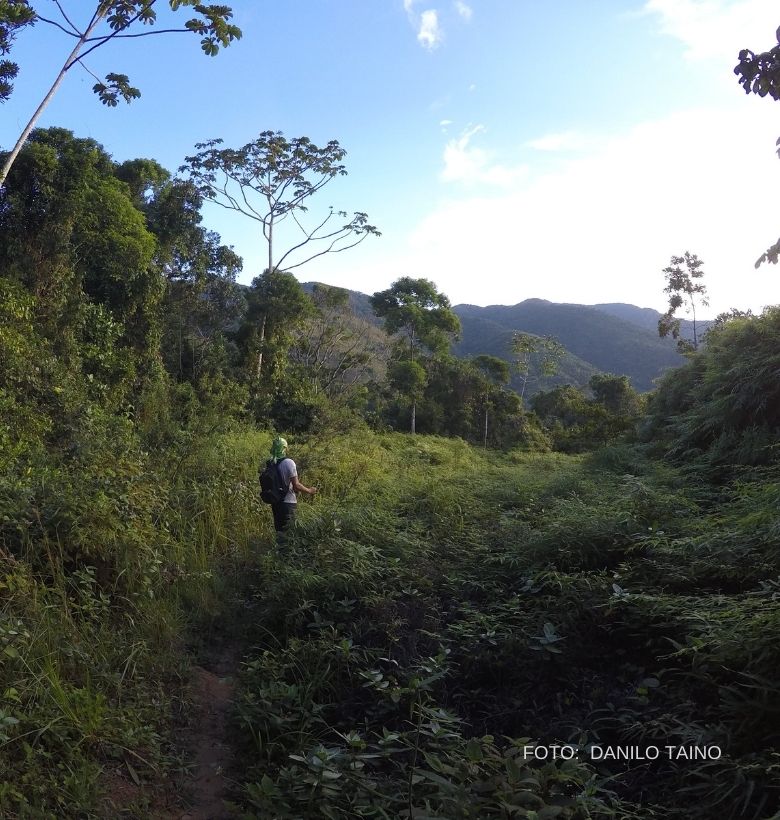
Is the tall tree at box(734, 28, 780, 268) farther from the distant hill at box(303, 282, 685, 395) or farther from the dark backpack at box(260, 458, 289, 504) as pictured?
the distant hill at box(303, 282, 685, 395)

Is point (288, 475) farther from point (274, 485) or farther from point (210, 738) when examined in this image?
point (210, 738)

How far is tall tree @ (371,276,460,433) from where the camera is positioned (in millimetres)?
28125

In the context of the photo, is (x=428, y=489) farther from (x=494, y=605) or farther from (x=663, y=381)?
(x=663, y=381)

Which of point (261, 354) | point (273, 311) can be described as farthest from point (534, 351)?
point (261, 354)

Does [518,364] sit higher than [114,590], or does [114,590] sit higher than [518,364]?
[518,364]

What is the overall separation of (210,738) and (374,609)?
1308 mm

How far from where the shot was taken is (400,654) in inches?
141

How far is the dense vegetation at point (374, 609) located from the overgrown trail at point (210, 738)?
109mm

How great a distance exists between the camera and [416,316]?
2794cm

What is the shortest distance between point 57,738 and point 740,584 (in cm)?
401

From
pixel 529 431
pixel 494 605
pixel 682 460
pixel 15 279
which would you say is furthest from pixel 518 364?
pixel 494 605

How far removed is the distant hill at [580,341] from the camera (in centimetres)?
7261

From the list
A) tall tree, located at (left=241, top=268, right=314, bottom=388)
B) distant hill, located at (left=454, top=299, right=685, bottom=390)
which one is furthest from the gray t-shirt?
distant hill, located at (left=454, top=299, right=685, bottom=390)

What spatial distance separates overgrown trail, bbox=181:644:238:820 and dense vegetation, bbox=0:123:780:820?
109 mm
